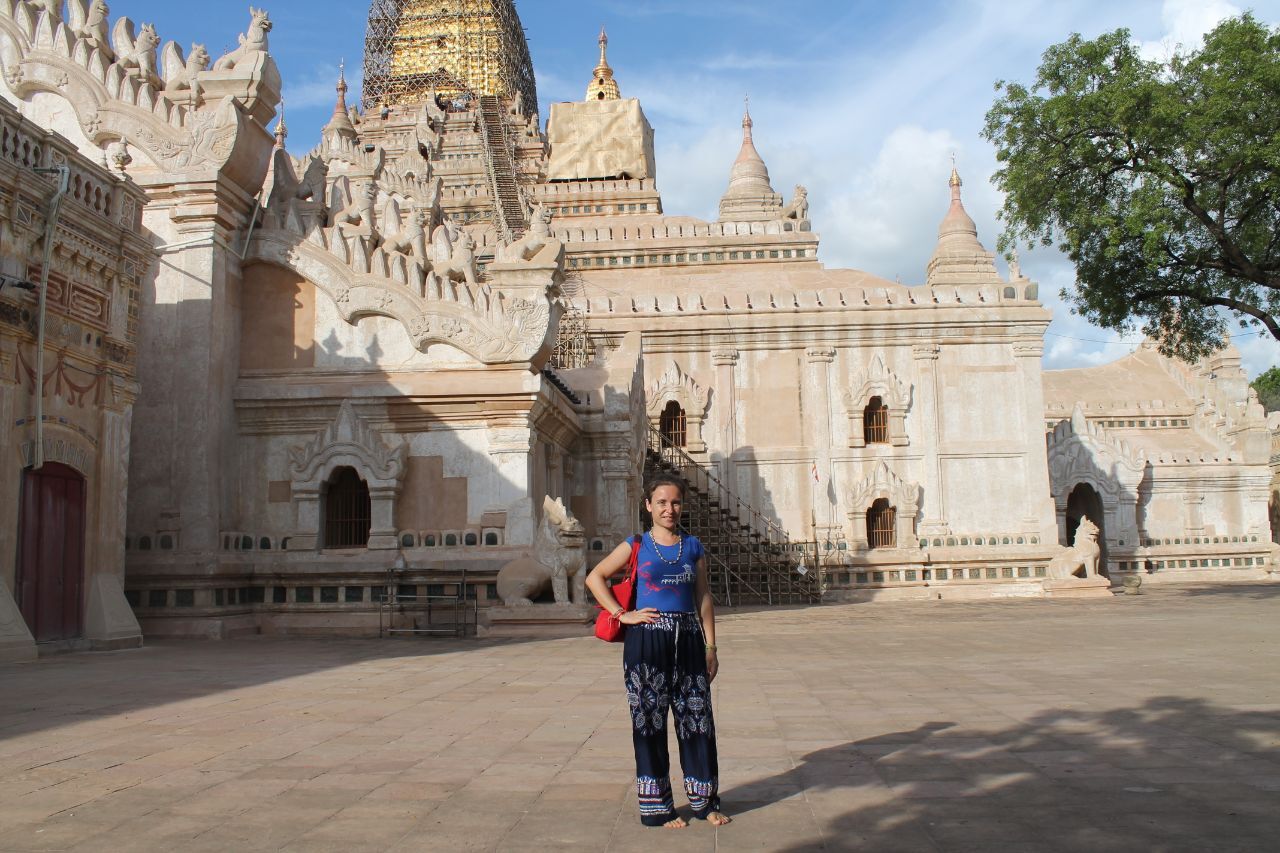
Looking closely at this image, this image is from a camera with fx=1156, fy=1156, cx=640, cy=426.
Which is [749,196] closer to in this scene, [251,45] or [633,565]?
[251,45]

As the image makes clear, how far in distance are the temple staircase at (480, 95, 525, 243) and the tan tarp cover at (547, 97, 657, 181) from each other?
1.77 meters

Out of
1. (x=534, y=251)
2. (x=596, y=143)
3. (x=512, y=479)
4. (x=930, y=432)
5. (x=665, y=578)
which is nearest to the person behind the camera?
(x=665, y=578)

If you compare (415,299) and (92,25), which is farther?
(92,25)

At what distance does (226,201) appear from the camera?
17.4 m

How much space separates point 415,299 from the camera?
57.2ft

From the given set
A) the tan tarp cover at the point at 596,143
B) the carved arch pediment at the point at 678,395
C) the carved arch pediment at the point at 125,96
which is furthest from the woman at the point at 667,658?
the tan tarp cover at the point at 596,143

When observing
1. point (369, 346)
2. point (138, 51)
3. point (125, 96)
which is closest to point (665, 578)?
point (369, 346)

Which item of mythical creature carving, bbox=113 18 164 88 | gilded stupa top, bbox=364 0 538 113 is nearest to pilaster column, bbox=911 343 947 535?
mythical creature carving, bbox=113 18 164 88

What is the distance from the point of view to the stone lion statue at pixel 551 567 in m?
16.2

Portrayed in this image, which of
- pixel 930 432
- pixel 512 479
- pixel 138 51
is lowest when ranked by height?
pixel 512 479

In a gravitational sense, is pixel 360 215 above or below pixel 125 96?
below

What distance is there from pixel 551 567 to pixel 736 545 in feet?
36.3

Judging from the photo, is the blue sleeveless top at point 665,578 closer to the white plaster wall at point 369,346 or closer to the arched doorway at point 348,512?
the white plaster wall at point 369,346

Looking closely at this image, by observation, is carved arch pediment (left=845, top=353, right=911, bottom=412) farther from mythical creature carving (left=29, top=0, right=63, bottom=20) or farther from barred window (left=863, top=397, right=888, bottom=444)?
mythical creature carving (left=29, top=0, right=63, bottom=20)
